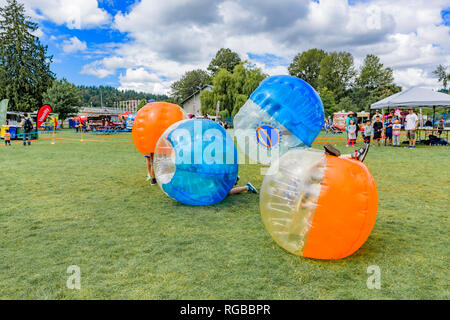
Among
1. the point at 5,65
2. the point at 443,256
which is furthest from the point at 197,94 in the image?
the point at 443,256

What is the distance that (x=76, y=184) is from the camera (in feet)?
23.9

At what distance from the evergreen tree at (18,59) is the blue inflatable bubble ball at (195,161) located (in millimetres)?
46021

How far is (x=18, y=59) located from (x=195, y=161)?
4849 cm

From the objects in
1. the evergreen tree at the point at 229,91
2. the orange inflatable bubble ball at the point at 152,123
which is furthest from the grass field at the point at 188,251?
the evergreen tree at the point at 229,91

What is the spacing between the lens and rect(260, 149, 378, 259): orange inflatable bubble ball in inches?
121

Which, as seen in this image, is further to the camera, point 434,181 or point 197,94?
point 197,94

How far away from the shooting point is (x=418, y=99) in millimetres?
16641

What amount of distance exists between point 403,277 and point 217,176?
3071 millimetres

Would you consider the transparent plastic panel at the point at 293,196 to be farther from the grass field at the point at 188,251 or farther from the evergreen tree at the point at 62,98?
the evergreen tree at the point at 62,98

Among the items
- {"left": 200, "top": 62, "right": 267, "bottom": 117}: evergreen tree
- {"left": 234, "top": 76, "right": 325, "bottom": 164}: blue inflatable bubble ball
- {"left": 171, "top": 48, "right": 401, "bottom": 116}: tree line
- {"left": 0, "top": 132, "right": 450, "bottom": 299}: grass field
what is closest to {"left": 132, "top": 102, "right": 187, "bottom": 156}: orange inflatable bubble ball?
{"left": 0, "top": 132, "right": 450, "bottom": 299}: grass field

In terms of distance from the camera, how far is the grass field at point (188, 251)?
2818mm

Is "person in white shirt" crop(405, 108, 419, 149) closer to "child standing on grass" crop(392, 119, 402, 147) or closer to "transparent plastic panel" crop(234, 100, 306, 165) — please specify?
"child standing on grass" crop(392, 119, 402, 147)
